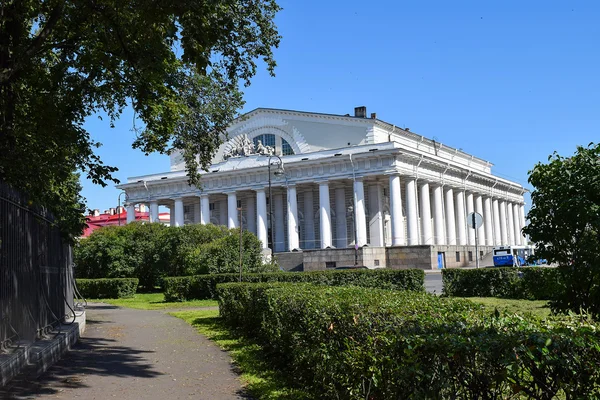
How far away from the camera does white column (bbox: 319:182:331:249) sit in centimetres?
5841

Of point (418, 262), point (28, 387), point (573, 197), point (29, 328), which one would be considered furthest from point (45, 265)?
point (418, 262)

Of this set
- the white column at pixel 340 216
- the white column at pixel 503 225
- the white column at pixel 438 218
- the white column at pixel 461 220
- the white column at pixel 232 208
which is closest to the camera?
the white column at pixel 438 218

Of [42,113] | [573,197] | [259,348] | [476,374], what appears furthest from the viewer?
[42,113]

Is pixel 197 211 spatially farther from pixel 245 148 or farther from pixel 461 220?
pixel 461 220

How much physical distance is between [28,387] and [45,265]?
4541mm

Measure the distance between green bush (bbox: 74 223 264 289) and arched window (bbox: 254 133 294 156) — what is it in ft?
84.3

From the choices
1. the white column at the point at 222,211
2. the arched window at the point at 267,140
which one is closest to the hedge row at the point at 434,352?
the arched window at the point at 267,140

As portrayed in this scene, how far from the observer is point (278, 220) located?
65.2 m

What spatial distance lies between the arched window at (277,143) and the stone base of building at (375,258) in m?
14.0

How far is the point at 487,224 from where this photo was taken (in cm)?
7350

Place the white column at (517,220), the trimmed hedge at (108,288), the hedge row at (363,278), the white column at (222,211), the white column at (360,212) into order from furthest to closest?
the white column at (517,220)
the white column at (222,211)
the white column at (360,212)
the trimmed hedge at (108,288)
the hedge row at (363,278)

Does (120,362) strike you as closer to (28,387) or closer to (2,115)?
(28,387)

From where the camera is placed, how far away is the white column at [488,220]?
2879 inches

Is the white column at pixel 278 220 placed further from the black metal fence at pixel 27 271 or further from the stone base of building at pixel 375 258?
the black metal fence at pixel 27 271
